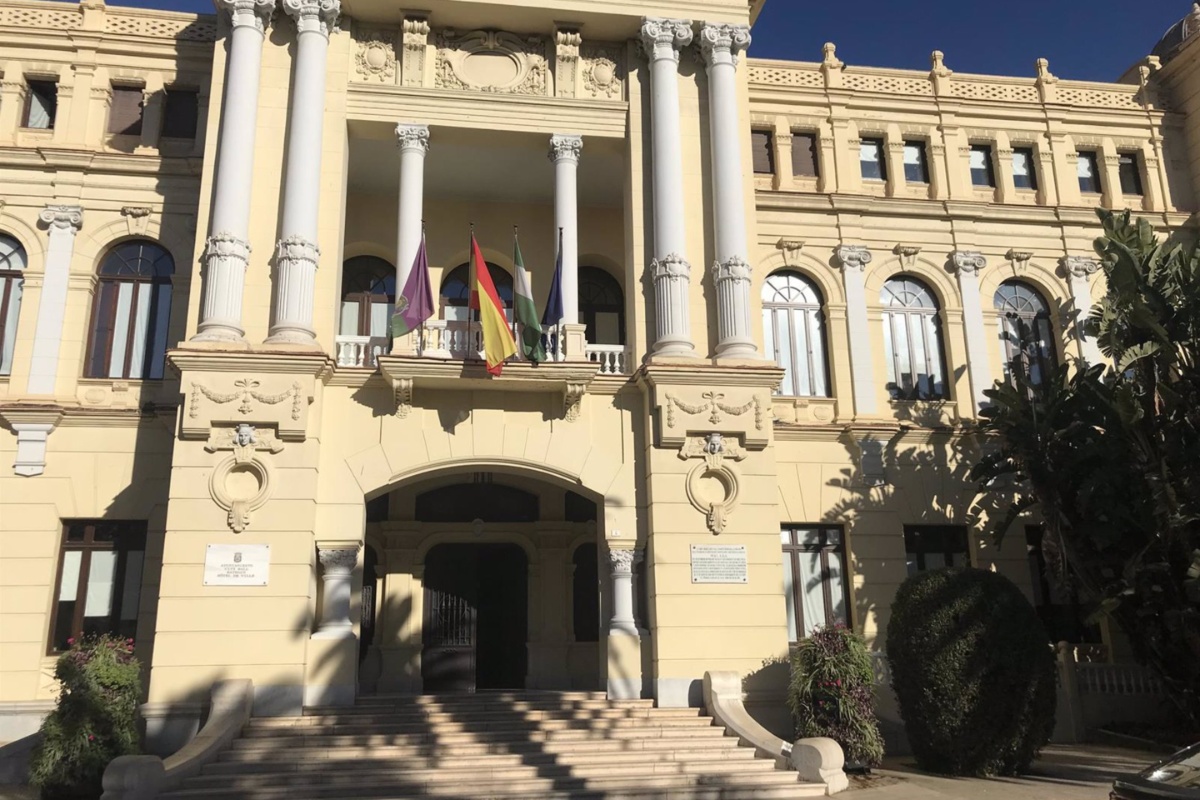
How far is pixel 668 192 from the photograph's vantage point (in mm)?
18906

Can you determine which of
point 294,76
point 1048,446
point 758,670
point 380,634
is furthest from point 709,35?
point 380,634

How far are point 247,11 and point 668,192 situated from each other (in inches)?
342

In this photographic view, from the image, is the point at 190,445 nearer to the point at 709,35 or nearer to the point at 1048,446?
the point at 709,35

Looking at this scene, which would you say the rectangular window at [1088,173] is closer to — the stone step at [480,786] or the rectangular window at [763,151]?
the rectangular window at [763,151]

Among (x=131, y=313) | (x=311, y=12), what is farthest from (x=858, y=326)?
(x=131, y=313)

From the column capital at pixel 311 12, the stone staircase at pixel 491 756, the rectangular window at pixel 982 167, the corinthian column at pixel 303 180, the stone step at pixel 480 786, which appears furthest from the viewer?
the rectangular window at pixel 982 167

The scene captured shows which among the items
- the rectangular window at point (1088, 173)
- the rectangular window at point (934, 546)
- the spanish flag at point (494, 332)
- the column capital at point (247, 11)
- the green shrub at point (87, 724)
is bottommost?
the green shrub at point (87, 724)

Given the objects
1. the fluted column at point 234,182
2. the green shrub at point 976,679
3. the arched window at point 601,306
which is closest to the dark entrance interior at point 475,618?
the arched window at point 601,306

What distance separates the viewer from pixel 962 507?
21.0m

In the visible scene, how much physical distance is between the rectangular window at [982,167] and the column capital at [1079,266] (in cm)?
254

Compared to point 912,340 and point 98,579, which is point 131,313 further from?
point 912,340

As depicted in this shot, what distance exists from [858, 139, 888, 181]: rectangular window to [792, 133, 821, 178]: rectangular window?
1.13m

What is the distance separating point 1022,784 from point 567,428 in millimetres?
9161

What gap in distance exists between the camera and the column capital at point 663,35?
1962cm
